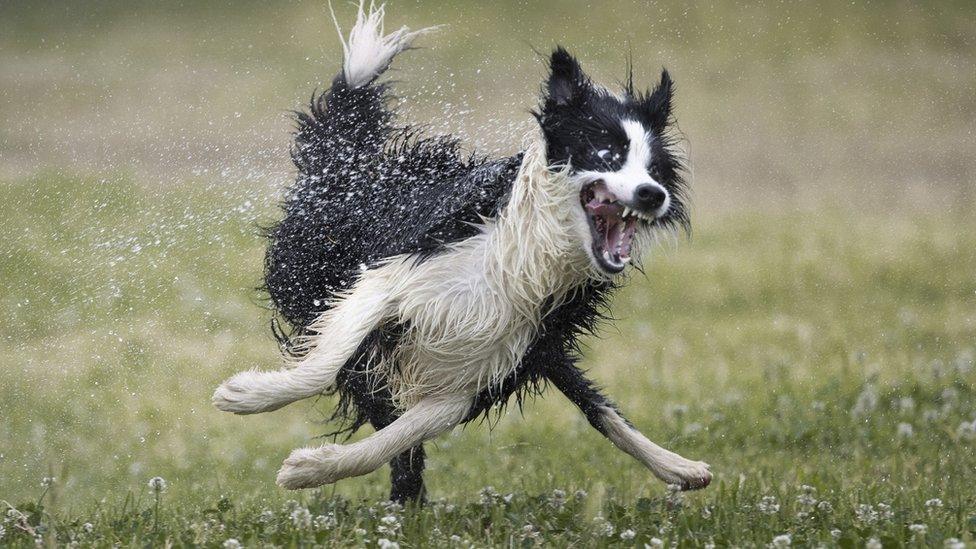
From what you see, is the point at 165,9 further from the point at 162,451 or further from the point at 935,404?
the point at 935,404

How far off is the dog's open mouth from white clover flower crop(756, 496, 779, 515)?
0.93 meters

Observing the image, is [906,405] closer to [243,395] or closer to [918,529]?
[918,529]

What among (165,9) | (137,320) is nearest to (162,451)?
(137,320)

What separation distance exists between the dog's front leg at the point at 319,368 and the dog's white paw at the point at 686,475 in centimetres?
119

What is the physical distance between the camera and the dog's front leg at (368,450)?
425 cm

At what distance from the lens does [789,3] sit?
17266 mm

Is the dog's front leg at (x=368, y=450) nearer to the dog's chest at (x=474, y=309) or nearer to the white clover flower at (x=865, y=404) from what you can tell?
the dog's chest at (x=474, y=309)

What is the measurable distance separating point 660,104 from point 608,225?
0.52m

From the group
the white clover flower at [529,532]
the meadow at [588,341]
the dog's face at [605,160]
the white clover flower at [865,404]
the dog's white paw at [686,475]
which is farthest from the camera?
the white clover flower at [865,404]

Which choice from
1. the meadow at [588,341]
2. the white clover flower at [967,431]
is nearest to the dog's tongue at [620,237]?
the meadow at [588,341]

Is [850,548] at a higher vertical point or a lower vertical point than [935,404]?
lower

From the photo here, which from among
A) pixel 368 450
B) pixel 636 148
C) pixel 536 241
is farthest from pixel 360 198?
pixel 636 148

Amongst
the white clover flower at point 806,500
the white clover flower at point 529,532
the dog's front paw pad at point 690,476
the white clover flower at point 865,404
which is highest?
the white clover flower at point 865,404

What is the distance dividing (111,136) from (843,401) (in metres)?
9.18
